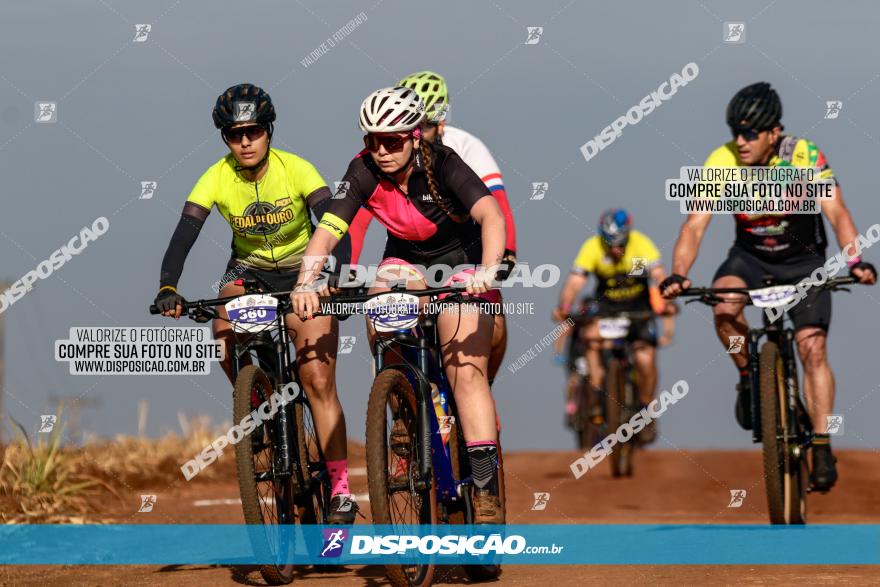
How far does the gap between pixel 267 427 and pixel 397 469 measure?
1035 millimetres

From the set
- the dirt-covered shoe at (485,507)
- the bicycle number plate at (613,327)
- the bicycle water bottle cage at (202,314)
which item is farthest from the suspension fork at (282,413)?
the bicycle number plate at (613,327)

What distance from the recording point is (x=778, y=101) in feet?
37.2

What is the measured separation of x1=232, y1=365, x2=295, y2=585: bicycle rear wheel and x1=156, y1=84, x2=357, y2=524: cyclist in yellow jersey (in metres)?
0.46

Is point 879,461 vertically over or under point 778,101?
under

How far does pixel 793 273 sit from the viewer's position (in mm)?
11547

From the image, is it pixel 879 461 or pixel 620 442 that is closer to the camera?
pixel 620 442

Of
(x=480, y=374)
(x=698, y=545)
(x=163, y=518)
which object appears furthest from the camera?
Answer: (x=163, y=518)

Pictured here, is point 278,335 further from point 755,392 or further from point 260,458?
point 755,392

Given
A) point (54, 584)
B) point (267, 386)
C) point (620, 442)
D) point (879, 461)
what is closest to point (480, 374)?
point (267, 386)

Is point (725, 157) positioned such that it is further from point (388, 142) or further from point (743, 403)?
point (388, 142)

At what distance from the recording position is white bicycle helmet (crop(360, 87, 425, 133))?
8.48m

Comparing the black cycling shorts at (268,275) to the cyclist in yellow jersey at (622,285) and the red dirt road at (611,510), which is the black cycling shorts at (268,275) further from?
the cyclist in yellow jersey at (622,285)

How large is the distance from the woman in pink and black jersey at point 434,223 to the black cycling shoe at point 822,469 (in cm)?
331

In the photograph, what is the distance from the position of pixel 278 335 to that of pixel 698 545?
3030mm
